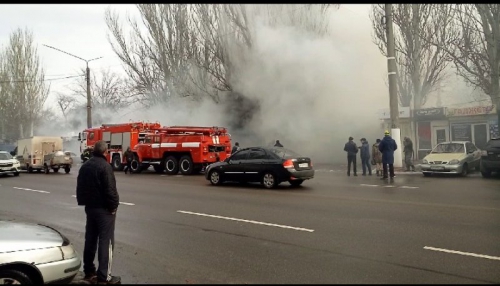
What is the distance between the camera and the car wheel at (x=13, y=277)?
372 cm

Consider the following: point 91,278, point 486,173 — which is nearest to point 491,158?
point 486,173

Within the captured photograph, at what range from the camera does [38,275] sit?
3.93m

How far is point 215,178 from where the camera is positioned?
14.0 meters

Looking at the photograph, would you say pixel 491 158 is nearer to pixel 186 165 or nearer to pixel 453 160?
pixel 453 160

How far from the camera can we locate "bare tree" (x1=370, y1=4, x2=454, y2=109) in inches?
866

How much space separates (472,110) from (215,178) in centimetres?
1462

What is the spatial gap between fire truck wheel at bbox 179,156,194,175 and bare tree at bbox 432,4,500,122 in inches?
516

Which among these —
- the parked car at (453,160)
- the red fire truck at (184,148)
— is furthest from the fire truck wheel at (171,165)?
the parked car at (453,160)

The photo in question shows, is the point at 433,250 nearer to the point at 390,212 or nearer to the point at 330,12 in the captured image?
the point at 390,212

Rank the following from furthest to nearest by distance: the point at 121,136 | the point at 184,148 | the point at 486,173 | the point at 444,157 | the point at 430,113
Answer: the point at 430,113, the point at 121,136, the point at 184,148, the point at 444,157, the point at 486,173

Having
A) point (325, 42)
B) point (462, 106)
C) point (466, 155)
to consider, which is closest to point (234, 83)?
point (325, 42)

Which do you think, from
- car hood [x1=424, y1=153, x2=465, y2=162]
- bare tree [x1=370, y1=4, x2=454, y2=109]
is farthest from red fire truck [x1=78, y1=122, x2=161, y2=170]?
bare tree [x1=370, y1=4, x2=454, y2=109]

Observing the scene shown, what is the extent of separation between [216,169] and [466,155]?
902 centimetres

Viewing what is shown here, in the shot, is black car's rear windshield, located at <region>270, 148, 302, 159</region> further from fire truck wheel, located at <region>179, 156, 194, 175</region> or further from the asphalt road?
fire truck wheel, located at <region>179, 156, 194, 175</region>
